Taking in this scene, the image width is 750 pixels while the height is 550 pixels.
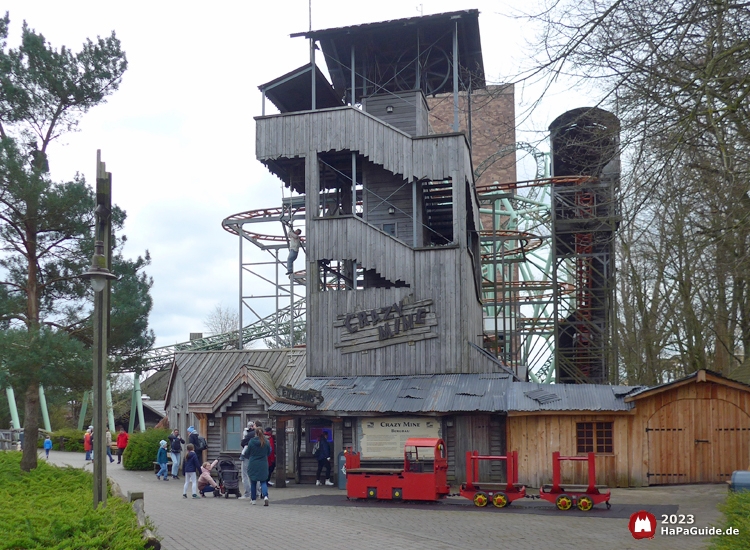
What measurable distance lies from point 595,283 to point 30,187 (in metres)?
28.7

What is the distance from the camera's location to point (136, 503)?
12703 millimetres

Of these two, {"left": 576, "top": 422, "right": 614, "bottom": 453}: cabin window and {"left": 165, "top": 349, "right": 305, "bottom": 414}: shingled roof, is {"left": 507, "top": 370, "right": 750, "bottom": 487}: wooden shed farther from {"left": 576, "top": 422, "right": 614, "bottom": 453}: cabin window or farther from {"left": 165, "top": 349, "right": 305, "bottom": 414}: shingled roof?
{"left": 165, "top": 349, "right": 305, "bottom": 414}: shingled roof

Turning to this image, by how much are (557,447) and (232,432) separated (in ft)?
34.3

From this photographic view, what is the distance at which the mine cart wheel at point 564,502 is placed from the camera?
56.8 feet

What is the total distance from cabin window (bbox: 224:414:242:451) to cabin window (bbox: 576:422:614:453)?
10.7m

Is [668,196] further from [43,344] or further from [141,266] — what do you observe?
[141,266]

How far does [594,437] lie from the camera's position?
22578 mm

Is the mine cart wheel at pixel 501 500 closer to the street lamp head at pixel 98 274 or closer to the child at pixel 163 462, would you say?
the street lamp head at pixel 98 274

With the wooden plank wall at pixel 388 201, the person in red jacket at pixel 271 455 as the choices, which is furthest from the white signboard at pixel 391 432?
the wooden plank wall at pixel 388 201

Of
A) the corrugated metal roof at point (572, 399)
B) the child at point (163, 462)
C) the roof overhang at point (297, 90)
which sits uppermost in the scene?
the roof overhang at point (297, 90)

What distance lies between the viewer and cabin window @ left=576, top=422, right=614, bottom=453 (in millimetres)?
22547

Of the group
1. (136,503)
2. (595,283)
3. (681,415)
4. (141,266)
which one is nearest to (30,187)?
(141,266)

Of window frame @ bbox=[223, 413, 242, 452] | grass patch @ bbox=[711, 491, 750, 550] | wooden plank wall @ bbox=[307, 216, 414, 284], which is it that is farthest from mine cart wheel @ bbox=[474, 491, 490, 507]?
window frame @ bbox=[223, 413, 242, 452]

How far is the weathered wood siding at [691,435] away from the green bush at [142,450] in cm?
1648
